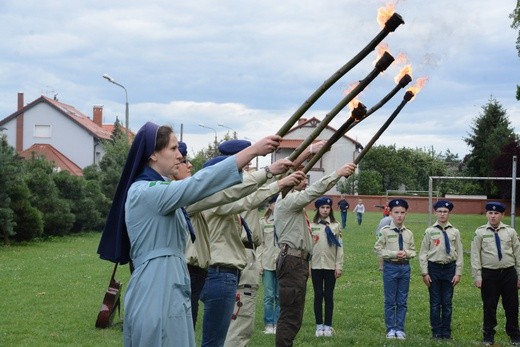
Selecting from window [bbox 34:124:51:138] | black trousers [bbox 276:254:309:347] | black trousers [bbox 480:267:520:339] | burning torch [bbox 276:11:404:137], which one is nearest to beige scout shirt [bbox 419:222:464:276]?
black trousers [bbox 480:267:520:339]

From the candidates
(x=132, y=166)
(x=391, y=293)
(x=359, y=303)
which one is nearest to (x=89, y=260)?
(x=359, y=303)

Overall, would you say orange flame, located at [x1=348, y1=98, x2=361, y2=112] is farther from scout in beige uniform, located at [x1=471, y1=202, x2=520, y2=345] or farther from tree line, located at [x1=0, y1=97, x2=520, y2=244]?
tree line, located at [x1=0, y1=97, x2=520, y2=244]

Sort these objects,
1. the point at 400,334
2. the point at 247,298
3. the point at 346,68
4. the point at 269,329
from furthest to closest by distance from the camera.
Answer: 1. the point at 269,329
2. the point at 400,334
3. the point at 247,298
4. the point at 346,68

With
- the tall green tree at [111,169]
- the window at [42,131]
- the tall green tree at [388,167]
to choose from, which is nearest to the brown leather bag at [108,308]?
the tall green tree at [111,169]

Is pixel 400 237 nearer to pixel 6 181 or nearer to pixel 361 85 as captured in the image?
pixel 361 85

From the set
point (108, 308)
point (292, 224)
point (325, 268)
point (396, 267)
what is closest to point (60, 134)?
point (108, 308)

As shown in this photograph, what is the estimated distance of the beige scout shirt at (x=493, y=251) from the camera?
40.1 ft

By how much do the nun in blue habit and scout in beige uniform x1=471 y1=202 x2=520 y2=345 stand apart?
333 inches

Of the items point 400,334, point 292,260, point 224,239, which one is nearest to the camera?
point 224,239

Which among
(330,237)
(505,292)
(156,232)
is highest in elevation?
(156,232)

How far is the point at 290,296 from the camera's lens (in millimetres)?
9172

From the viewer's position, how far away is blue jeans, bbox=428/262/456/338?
40.5 ft

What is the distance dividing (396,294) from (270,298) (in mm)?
2027

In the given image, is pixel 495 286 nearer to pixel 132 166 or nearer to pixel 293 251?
pixel 293 251
